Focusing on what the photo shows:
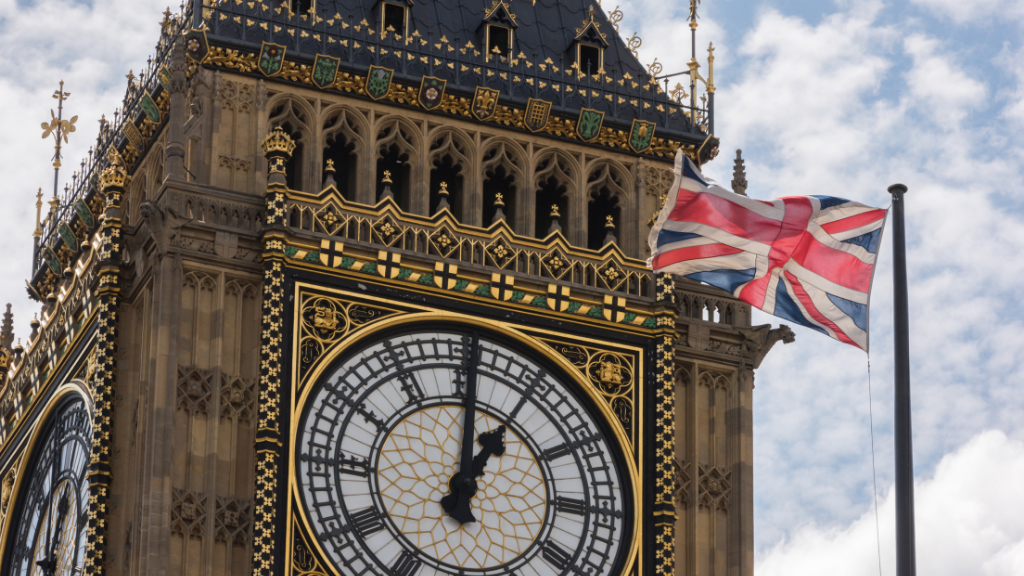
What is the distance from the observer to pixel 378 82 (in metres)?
37.2

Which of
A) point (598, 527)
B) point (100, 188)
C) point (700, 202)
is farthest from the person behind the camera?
point (100, 188)

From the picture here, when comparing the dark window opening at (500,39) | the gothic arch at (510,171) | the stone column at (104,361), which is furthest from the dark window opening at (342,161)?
the stone column at (104,361)

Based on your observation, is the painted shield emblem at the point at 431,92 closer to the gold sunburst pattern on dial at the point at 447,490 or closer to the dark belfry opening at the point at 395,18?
the dark belfry opening at the point at 395,18

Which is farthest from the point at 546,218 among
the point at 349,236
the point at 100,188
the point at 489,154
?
the point at 100,188

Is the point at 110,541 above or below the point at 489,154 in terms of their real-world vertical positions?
below

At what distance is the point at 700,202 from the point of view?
3288 cm

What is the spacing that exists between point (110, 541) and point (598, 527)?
606 cm

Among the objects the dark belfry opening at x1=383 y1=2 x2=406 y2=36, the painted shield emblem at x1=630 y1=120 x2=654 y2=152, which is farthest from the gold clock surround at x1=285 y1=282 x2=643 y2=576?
the dark belfry opening at x1=383 y1=2 x2=406 y2=36

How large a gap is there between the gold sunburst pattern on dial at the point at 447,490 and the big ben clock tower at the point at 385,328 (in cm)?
4

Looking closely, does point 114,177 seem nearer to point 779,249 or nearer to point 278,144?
point 278,144

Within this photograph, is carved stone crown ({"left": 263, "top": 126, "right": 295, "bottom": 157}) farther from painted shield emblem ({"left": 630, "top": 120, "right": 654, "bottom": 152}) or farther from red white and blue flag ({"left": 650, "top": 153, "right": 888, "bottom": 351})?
red white and blue flag ({"left": 650, "top": 153, "right": 888, "bottom": 351})

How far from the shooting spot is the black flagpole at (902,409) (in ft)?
81.6

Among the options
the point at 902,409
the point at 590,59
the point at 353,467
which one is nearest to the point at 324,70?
the point at 590,59

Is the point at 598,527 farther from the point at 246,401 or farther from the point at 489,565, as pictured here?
the point at 246,401
